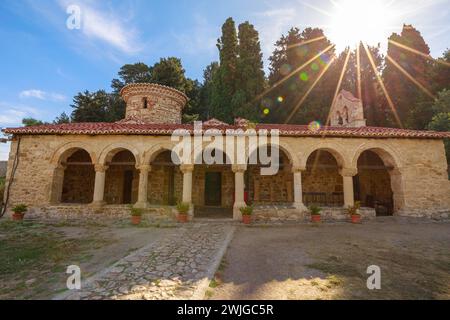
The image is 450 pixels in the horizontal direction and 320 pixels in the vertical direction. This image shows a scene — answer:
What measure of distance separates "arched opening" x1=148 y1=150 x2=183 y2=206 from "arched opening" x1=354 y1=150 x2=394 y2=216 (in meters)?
11.3

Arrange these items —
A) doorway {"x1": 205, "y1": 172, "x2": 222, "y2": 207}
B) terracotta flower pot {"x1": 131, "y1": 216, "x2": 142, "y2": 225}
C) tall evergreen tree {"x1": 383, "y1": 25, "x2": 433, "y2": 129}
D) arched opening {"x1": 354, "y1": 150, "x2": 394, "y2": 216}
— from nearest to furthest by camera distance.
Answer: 1. terracotta flower pot {"x1": 131, "y1": 216, "x2": 142, "y2": 225}
2. arched opening {"x1": 354, "y1": 150, "x2": 394, "y2": 216}
3. doorway {"x1": 205, "y1": 172, "x2": 222, "y2": 207}
4. tall evergreen tree {"x1": 383, "y1": 25, "x2": 433, "y2": 129}

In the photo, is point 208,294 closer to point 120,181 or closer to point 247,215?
point 247,215

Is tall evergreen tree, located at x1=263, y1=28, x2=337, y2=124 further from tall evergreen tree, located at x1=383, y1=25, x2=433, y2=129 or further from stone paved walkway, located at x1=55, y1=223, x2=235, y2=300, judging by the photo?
stone paved walkway, located at x1=55, y1=223, x2=235, y2=300

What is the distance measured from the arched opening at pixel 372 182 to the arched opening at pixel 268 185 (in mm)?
4353

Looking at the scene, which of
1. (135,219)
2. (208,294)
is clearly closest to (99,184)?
(135,219)

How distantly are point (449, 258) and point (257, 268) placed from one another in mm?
4727

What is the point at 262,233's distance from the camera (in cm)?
754

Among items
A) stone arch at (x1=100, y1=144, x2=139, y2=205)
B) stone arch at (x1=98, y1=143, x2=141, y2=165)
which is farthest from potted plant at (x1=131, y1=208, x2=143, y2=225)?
stone arch at (x1=100, y1=144, x2=139, y2=205)

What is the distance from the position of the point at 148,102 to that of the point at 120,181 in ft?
19.0

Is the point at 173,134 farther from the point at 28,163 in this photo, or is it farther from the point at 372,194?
the point at 372,194

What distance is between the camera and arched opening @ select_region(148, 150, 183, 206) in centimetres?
1323

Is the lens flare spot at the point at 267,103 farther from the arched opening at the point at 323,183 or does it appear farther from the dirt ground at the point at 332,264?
the dirt ground at the point at 332,264
